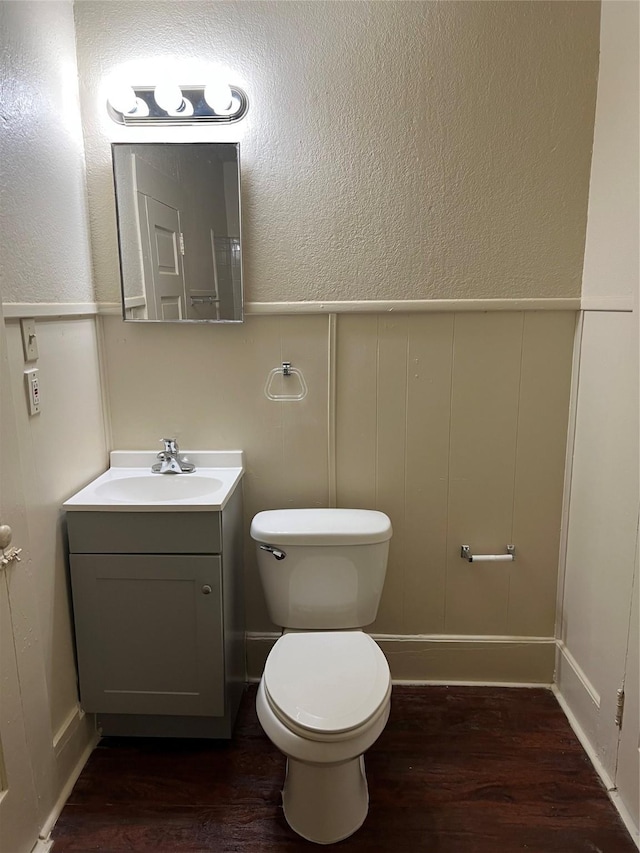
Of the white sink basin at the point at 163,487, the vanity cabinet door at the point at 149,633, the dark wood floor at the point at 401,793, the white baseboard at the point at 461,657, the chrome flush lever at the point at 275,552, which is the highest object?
the white sink basin at the point at 163,487

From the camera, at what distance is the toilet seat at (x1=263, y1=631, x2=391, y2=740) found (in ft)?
4.58

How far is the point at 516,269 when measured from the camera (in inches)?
75.8

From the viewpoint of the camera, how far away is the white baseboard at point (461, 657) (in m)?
2.15

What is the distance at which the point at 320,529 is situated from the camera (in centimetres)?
180

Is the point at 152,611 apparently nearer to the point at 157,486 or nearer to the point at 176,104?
the point at 157,486

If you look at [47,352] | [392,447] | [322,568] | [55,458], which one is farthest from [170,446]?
[392,447]

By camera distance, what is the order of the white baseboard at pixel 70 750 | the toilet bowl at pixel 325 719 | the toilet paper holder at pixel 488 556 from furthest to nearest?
the toilet paper holder at pixel 488 556 → the white baseboard at pixel 70 750 → the toilet bowl at pixel 325 719

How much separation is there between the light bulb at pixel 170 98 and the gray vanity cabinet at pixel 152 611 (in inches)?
48.8

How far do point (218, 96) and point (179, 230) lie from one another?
1.36 feet

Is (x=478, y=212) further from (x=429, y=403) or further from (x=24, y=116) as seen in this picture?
(x=24, y=116)

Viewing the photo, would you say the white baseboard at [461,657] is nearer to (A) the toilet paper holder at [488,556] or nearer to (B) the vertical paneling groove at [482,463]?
(B) the vertical paneling groove at [482,463]

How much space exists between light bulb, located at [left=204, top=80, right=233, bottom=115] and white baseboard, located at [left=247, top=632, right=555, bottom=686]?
1795mm

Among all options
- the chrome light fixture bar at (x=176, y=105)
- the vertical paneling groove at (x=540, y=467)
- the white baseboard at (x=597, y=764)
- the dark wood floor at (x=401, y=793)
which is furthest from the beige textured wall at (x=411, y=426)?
the chrome light fixture bar at (x=176, y=105)

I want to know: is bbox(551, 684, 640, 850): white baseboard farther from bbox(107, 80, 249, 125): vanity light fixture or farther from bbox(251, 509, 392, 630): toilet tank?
bbox(107, 80, 249, 125): vanity light fixture
